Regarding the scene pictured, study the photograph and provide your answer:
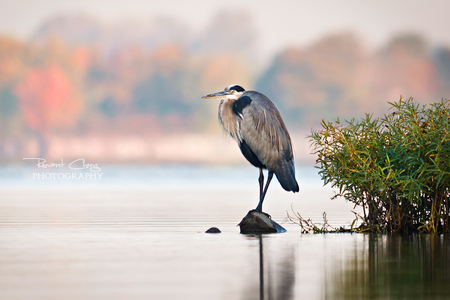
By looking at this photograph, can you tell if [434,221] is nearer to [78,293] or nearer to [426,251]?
[426,251]

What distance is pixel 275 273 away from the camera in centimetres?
452

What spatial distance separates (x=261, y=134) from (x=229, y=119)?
0.61 m

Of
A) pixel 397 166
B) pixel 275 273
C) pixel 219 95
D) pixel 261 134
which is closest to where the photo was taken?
pixel 275 273

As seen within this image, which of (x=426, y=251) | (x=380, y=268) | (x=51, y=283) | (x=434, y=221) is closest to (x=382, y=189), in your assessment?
(x=434, y=221)

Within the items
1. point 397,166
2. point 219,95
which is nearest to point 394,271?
point 397,166

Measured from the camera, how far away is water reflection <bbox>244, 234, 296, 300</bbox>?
149 inches

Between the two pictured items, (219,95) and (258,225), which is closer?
(258,225)

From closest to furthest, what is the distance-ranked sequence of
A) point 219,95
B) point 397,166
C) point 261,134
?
point 397,166 < point 261,134 < point 219,95

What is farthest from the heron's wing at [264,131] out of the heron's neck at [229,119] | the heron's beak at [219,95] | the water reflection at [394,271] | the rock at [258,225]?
the water reflection at [394,271]

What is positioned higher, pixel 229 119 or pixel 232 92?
pixel 232 92

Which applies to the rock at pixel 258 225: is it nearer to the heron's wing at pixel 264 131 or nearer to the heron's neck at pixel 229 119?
the heron's wing at pixel 264 131

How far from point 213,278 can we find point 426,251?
2.26 metres

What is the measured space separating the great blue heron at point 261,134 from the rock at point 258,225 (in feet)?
1.10

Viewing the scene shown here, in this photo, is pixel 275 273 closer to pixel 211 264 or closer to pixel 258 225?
pixel 211 264
